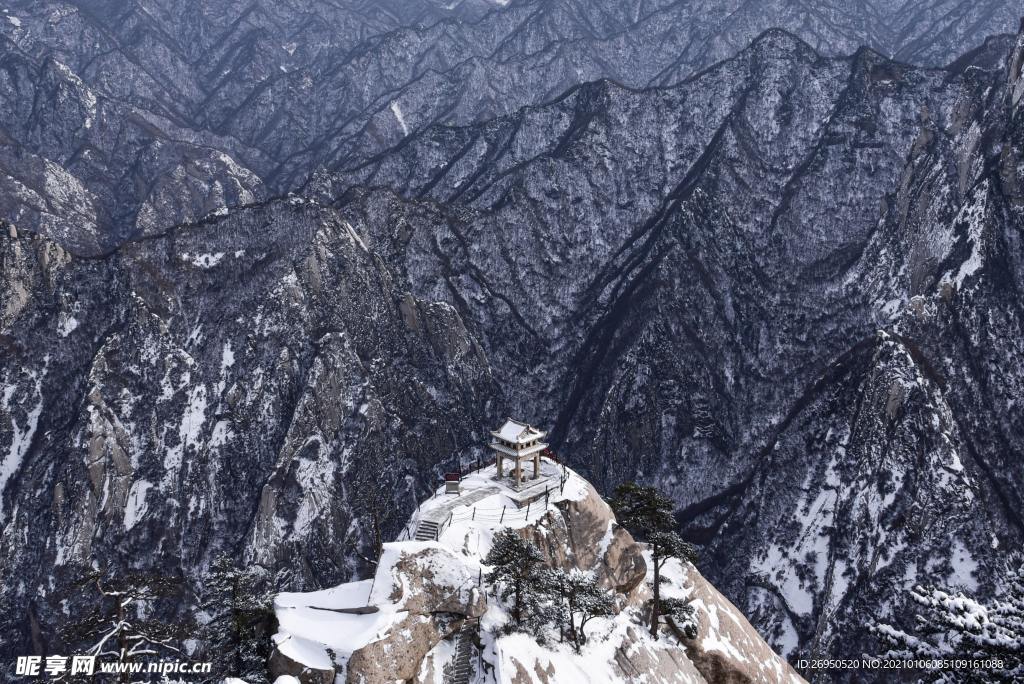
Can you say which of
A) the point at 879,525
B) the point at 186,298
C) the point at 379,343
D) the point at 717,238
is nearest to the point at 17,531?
the point at 186,298

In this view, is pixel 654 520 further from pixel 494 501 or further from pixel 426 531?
pixel 426 531

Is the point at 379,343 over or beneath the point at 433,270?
beneath

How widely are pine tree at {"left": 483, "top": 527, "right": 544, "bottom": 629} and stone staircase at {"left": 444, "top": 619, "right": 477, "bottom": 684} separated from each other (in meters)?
3.01

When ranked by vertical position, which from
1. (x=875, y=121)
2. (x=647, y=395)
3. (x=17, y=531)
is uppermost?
(x=875, y=121)

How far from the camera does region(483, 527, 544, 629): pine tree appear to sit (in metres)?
50.1

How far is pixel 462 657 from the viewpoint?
4778 cm

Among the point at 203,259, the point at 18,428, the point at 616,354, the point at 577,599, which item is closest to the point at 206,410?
the point at 203,259

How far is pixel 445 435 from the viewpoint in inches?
5133

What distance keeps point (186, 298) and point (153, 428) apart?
21.8 meters

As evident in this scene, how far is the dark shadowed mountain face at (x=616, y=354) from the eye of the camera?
104438 millimetres

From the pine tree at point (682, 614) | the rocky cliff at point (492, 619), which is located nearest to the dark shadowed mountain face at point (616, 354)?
the rocky cliff at point (492, 619)

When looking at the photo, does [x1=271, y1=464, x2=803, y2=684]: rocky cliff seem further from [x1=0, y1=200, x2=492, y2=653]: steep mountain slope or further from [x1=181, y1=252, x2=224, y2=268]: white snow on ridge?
[x1=181, y1=252, x2=224, y2=268]: white snow on ridge

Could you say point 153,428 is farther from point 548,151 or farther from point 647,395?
point 548,151

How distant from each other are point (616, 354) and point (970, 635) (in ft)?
385
